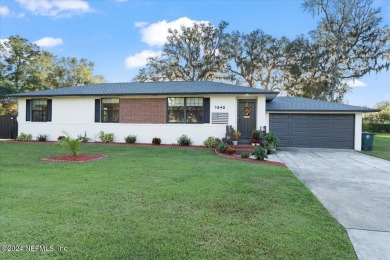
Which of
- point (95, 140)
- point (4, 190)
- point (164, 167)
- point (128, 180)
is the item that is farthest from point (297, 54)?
point (4, 190)

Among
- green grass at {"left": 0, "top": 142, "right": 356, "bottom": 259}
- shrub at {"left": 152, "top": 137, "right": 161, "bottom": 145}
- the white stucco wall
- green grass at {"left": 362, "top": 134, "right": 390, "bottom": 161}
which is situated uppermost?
the white stucco wall

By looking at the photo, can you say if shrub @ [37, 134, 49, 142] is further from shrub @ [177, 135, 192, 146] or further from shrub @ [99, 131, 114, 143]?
shrub @ [177, 135, 192, 146]

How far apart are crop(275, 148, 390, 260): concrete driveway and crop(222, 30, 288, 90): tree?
21979mm

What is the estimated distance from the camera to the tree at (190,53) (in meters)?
29.9

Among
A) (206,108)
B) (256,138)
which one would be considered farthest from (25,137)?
(256,138)

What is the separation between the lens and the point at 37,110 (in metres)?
15.8

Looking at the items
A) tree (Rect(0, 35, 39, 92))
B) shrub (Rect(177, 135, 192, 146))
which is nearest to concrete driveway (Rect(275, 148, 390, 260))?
shrub (Rect(177, 135, 192, 146))

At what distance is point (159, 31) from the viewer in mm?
29672

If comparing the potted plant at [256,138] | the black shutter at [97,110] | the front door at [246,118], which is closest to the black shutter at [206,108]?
the front door at [246,118]

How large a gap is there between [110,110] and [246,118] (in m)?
8.36

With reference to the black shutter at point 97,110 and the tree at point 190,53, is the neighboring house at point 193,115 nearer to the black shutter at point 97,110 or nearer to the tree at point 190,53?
the black shutter at point 97,110

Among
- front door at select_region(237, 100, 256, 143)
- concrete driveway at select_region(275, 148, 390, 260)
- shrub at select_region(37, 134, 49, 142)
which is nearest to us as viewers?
concrete driveway at select_region(275, 148, 390, 260)

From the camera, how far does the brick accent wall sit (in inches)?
558

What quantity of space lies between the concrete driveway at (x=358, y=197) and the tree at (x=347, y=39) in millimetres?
20349
